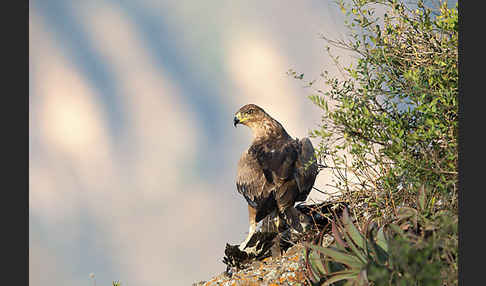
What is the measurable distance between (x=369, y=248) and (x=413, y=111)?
1.78 m

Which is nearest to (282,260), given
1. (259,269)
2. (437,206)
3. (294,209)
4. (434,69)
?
(259,269)

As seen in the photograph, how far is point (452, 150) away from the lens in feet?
14.8

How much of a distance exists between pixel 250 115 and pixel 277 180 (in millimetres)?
1992

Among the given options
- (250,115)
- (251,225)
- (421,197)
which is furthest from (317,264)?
(250,115)

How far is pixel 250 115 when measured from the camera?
846 cm

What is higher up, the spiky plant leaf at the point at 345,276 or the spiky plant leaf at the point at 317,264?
the spiky plant leaf at the point at 317,264

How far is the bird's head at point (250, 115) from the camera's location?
8422mm

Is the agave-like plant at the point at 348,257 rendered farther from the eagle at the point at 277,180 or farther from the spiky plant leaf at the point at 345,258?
the eagle at the point at 277,180

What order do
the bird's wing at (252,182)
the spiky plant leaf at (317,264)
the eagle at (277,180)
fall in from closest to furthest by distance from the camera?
the spiky plant leaf at (317,264)
the eagle at (277,180)
the bird's wing at (252,182)

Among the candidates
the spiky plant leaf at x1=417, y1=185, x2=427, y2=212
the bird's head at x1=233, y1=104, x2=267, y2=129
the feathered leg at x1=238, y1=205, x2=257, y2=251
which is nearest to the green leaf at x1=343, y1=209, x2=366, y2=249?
the spiky plant leaf at x1=417, y1=185, x2=427, y2=212

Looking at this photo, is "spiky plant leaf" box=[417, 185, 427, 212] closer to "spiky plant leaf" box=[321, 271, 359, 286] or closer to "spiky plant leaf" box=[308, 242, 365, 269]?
"spiky plant leaf" box=[308, 242, 365, 269]

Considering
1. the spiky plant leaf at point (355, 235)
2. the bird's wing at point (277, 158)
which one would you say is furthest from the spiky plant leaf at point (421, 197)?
the bird's wing at point (277, 158)

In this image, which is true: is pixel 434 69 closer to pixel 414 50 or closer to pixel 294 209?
pixel 414 50

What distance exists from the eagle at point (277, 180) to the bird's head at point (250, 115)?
2.32ft
